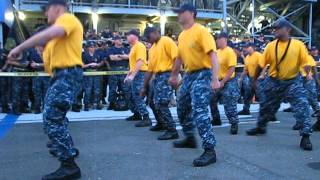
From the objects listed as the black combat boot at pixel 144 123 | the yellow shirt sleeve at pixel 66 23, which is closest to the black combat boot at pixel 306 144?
the black combat boot at pixel 144 123

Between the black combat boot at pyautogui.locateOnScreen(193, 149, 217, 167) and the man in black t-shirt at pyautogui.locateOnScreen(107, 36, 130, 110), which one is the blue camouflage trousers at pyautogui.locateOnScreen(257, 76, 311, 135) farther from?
the man in black t-shirt at pyautogui.locateOnScreen(107, 36, 130, 110)

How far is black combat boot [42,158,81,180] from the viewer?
5109mm

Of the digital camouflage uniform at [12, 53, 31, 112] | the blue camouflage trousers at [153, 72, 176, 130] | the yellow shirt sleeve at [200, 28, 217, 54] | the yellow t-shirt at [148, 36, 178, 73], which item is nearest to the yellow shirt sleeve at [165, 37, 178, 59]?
the yellow t-shirt at [148, 36, 178, 73]

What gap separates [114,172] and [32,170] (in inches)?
39.2

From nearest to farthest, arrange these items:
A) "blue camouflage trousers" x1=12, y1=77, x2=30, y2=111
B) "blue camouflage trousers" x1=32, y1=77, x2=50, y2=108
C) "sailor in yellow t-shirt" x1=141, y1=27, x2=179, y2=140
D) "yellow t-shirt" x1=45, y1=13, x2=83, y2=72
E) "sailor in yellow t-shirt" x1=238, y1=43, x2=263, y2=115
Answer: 1. "yellow t-shirt" x1=45, y1=13, x2=83, y2=72
2. "sailor in yellow t-shirt" x1=141, y1=27, x2=179, y2=140
3. "blue camouflage trousers" x1=12, y1=77, x2=30, y2=111
4. "blue camouflage trousers" x1=32, y1=77, x2=50, y2=108
5. "sailor in yellow t-shirt" x1=238, y1=43, x2=263, y2=115

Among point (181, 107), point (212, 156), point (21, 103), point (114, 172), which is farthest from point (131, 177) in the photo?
point (21, 103)

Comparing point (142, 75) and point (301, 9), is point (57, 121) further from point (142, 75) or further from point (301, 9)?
point (301, 9)

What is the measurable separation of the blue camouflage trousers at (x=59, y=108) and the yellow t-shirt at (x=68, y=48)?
0.09m

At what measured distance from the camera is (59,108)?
5.09 meters

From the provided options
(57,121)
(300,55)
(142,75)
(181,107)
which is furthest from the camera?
(142,75)

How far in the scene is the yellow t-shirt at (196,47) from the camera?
5922mm

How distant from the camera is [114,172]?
18.1ft

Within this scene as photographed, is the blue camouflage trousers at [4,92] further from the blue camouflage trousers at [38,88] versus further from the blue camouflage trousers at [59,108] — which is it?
the blue camouflage trousers at [59,108]

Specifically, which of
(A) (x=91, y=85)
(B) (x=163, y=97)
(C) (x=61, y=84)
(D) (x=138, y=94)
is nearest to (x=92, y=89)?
(A) (x=91, y=85)
